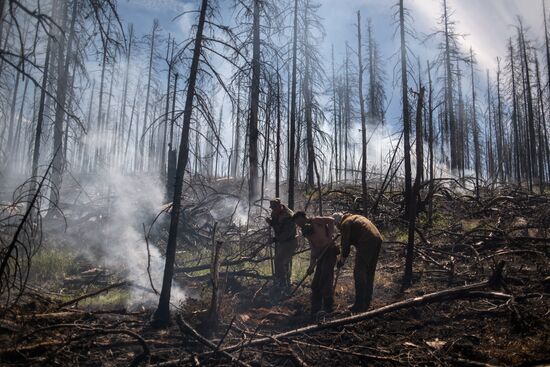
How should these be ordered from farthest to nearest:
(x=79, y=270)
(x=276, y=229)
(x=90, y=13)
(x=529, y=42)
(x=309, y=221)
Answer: (x=529, y=42) < (x=79, y=270) < (x=276, y=229) < (x=309, y=221) < (x=90, y=13)

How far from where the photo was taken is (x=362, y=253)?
6.65 metres

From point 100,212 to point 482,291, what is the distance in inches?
529

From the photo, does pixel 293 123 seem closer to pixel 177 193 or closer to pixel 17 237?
pixel 177 193

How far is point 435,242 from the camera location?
10.5m

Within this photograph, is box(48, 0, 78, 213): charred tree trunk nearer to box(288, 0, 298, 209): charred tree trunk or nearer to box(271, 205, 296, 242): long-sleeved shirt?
box(271, 205, 296, 242): long-sleeved shirt

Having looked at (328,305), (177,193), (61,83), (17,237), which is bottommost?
(328,305)

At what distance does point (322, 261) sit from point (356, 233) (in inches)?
31.8

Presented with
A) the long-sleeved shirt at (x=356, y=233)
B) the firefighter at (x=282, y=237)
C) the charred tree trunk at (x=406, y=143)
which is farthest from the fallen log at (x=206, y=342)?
the charred tree trunk at (x=406, y=143)

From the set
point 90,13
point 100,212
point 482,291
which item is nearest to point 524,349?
point 482,291

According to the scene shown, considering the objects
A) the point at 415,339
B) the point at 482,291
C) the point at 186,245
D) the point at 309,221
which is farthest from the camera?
the point at 186,245

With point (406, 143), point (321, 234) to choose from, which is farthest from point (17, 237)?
point (406, 143)

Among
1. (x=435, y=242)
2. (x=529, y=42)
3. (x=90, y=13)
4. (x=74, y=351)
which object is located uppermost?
(x=529, y=42)

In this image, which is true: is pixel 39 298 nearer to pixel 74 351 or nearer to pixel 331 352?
pixel 74 351

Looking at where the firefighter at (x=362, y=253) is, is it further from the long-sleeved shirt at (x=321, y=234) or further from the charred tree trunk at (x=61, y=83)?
the charred tree trunk at (x=61, y=83)
